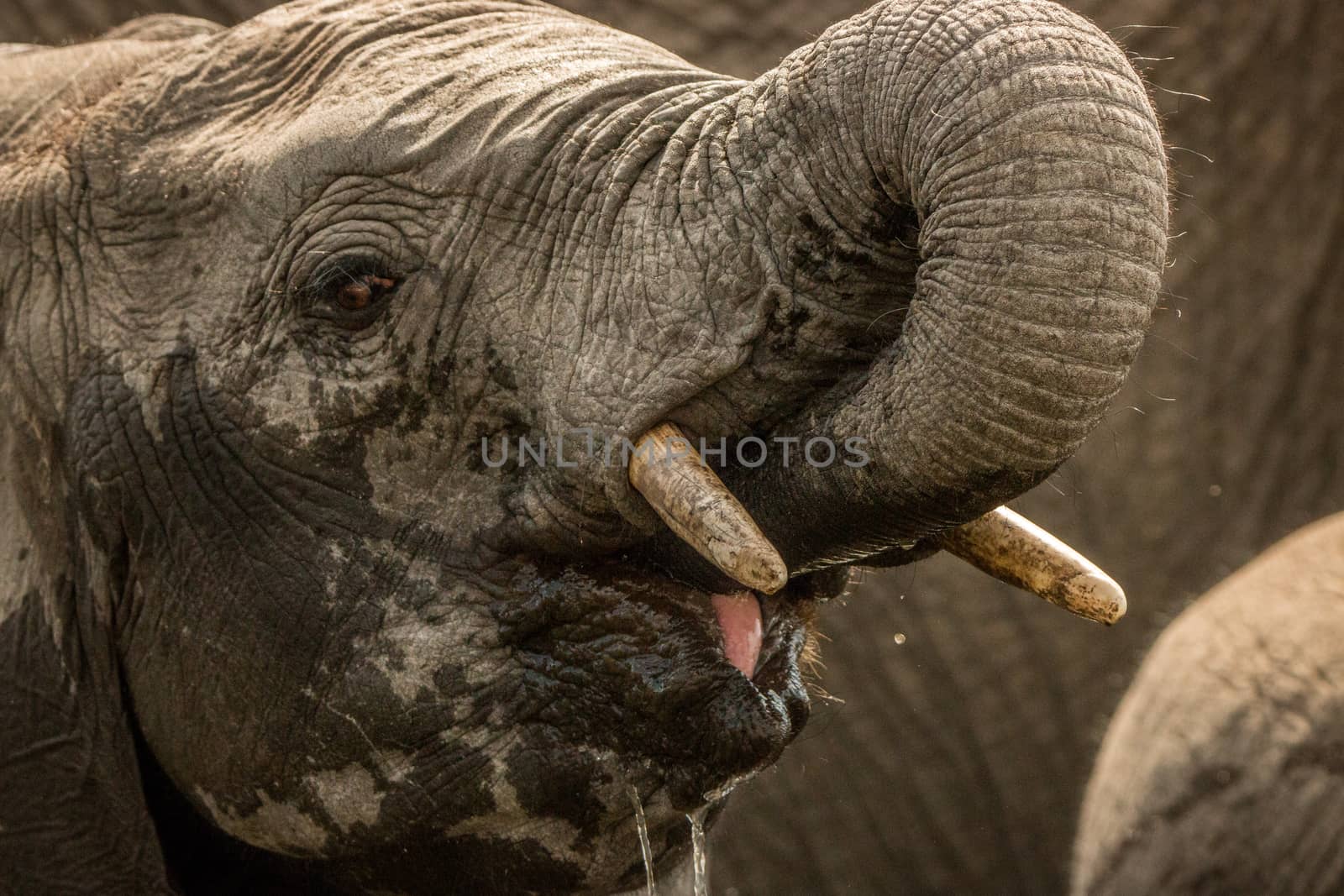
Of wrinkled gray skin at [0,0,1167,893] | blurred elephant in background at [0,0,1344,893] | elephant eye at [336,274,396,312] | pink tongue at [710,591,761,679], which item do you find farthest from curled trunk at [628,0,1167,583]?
blurred elephant in background at [0,0,1344,893]

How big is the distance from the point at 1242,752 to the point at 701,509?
1.94m

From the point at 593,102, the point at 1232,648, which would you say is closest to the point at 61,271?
the point at 593,102

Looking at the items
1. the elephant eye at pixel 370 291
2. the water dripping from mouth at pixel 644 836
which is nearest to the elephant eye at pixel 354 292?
the elephant eye at pixel 370 291

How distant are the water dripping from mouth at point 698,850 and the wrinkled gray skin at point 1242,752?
4.45ft

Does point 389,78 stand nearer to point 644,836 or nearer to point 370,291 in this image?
point 370,291

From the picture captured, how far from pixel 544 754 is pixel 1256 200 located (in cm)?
345

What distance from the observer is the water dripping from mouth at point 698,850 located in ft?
7.64

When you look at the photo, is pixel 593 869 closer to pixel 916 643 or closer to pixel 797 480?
pixel 797 480

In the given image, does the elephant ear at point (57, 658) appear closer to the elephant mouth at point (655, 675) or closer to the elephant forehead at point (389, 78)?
the elephant forehead at point (389, 78)

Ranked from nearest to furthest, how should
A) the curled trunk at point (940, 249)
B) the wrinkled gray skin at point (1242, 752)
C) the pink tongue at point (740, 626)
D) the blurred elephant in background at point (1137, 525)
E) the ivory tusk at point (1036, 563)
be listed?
the curled trunk at point (940, 249), the ivory tusk at point (1036, 563), the pink tongue at point (740, 626), the wrinkled gray skin at point (1242, 752), the blurred elephant in background at point (1137, 525)

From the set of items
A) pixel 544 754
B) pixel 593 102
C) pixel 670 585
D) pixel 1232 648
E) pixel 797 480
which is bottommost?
pixel 1232 648

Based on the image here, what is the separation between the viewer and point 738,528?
1894 mm

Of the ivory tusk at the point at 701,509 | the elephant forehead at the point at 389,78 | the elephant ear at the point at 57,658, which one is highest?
the elephant forehead at the point at 389,78

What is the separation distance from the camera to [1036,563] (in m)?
2.16
